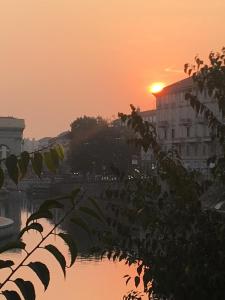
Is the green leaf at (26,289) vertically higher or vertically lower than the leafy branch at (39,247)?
lower

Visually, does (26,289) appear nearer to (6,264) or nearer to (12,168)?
(6,264)

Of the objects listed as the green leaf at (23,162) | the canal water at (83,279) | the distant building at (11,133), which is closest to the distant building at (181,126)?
the distant building at (11,133)

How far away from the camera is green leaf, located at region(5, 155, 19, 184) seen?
1439 millimetres

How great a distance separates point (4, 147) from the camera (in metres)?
66.5

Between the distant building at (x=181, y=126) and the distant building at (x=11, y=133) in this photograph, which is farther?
the distant building at (x=11, y=133)

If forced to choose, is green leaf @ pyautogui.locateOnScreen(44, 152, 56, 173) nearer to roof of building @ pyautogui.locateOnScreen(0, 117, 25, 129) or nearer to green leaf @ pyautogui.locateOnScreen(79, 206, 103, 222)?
green leaf @ pyautogui.locateOnScreen(79, 206, 103, 222)

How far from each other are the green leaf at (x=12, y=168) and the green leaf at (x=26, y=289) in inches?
9.6

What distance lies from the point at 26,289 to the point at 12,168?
30 centimetres

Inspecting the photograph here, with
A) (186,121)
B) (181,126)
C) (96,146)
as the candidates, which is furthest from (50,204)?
(96,146)

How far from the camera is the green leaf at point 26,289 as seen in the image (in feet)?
4.28

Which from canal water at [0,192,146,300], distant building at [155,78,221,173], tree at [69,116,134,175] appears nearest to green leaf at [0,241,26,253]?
canal water at [0,192,146,300]

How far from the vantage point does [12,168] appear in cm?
146

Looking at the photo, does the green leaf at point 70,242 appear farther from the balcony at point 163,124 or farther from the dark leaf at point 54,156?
the balcony at point 163,124

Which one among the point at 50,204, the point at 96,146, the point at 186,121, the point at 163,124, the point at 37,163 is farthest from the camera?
the point at 96,146
